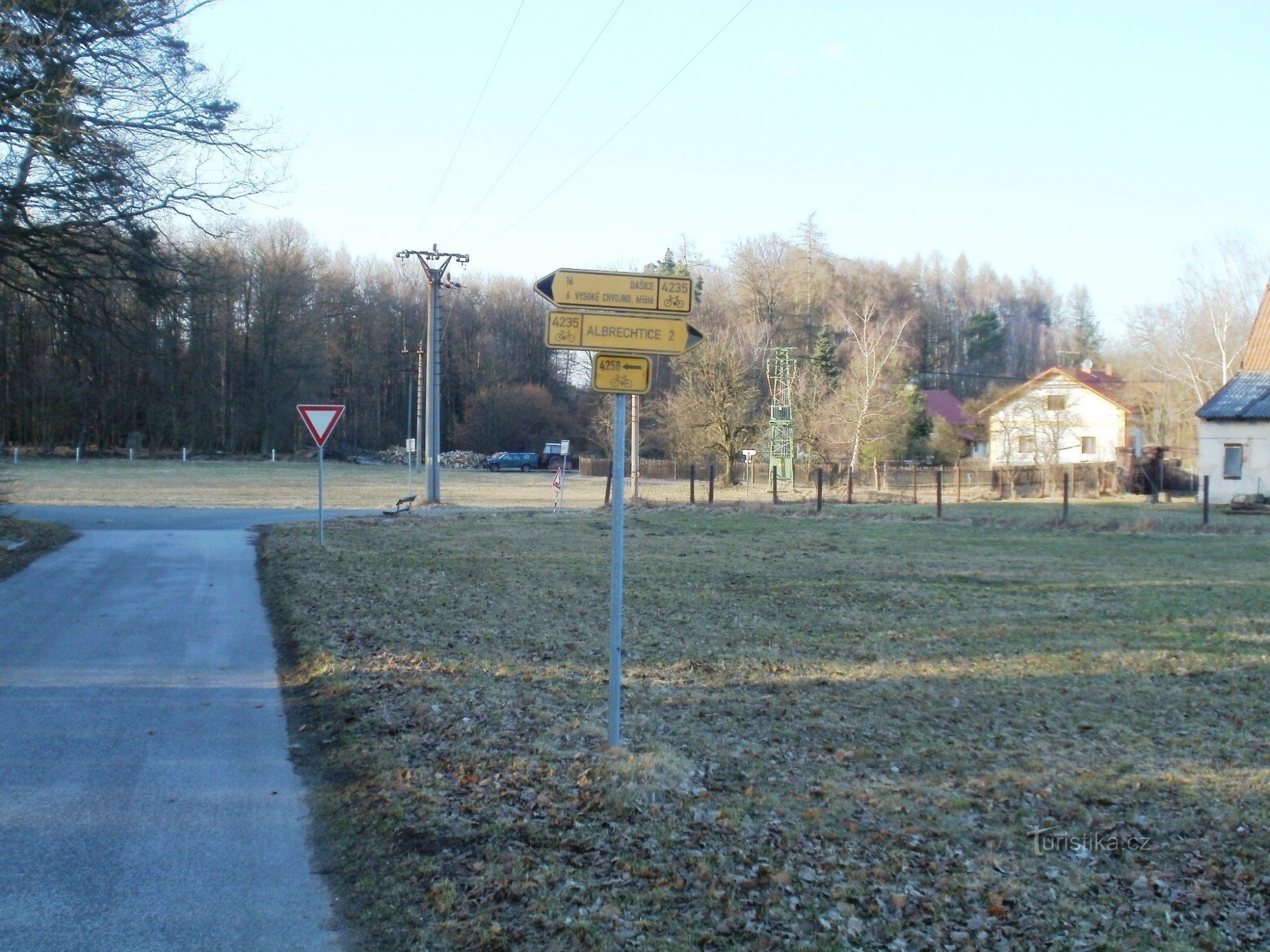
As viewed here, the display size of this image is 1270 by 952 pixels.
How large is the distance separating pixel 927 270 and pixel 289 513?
73.6 metres

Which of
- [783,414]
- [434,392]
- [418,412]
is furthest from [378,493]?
[783,414]

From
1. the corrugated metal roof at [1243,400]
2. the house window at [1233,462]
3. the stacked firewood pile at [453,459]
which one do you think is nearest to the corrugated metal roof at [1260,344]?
the corrugated metal roof at [1243,400]

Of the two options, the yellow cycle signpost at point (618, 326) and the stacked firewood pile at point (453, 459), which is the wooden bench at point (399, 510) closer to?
the yellow cycle signpost at point (618, 326)

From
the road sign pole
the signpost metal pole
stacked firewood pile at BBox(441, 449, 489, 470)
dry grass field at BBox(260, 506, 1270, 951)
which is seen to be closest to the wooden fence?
the signpost metal pole

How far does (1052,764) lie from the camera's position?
6.29 meters

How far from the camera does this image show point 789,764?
20.0 ft

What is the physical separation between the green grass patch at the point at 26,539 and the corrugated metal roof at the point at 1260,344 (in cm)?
4157

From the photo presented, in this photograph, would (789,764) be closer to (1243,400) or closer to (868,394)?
(1243,400)

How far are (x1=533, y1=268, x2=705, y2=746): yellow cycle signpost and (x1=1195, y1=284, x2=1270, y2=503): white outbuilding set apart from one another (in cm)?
3785

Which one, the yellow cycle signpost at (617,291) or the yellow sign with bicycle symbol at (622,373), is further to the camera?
the yellow sign with bicycle symbol at (622,373)

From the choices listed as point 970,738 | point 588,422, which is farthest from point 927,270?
point 970,738

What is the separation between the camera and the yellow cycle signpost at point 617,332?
5.66 meters

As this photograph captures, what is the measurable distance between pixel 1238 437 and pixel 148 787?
135ft

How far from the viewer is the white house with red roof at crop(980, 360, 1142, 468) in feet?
162
